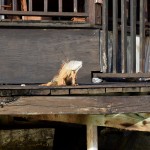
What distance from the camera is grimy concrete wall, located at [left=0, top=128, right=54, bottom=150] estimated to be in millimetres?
6441

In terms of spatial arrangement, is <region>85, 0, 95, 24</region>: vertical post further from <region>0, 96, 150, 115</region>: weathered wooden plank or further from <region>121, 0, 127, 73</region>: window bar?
<region>0, 96, 150, 115</region>: weathered wooden plank

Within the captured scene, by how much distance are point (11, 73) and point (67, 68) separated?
0.92 meters

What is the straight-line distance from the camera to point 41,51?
16.5 feet

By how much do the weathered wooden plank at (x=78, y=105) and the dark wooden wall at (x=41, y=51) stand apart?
888mm

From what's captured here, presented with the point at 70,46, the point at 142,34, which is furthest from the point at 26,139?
the point at 142,34

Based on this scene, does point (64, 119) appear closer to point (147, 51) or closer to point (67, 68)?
point (67, 68)

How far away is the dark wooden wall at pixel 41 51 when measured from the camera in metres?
5.01

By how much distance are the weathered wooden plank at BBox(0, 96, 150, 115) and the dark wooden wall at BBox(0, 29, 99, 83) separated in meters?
0.89

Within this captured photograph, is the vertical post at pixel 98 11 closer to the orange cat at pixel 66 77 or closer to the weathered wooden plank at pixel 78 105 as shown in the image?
the orange cat at pixel 66 77

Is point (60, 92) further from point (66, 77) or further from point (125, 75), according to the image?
point (125, 75)

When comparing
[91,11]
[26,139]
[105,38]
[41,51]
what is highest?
[91,11]

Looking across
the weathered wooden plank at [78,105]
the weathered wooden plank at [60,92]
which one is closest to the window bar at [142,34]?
the weathered wooden plank at [78,105]

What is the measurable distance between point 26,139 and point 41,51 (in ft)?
6.68

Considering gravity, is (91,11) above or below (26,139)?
above
